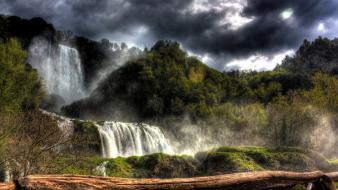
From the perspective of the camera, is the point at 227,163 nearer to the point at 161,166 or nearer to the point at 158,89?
the point at 161,166

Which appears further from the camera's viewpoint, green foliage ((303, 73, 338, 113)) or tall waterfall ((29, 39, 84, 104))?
tall waterfall ((29, 39, 84, 104))

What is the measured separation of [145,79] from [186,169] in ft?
155

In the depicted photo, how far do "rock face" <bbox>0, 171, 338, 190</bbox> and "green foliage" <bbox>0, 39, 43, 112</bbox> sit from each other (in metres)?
39.6

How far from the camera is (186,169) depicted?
3562 centimetres

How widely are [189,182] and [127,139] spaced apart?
42791 millimetres

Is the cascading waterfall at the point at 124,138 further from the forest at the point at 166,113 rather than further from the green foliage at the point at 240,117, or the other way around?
the green foliage at the point at 240,117

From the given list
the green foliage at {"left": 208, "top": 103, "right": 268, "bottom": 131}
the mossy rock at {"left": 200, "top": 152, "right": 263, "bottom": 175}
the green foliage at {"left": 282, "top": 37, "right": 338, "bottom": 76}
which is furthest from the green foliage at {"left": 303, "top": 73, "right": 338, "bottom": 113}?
the green foliage at {"left": 282, "top": 37, "right": 338, "bottom": 76}

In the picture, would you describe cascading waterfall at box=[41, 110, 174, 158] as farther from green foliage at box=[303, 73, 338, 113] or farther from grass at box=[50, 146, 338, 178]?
green foliage at box=[303, 73, 338, 113]

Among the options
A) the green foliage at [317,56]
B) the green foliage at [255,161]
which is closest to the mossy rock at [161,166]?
the green foliage at [255,161]

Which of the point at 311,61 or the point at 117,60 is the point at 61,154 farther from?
the point at 311,61

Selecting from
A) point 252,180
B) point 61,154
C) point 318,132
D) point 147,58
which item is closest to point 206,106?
point 147,58

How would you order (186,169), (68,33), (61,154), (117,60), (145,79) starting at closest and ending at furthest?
(61,154) < (186,169) < (145,79) < (68,33) < (117,60)

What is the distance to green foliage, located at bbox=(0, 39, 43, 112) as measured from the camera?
44.3 m

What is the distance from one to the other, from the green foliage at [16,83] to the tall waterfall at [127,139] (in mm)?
9238
